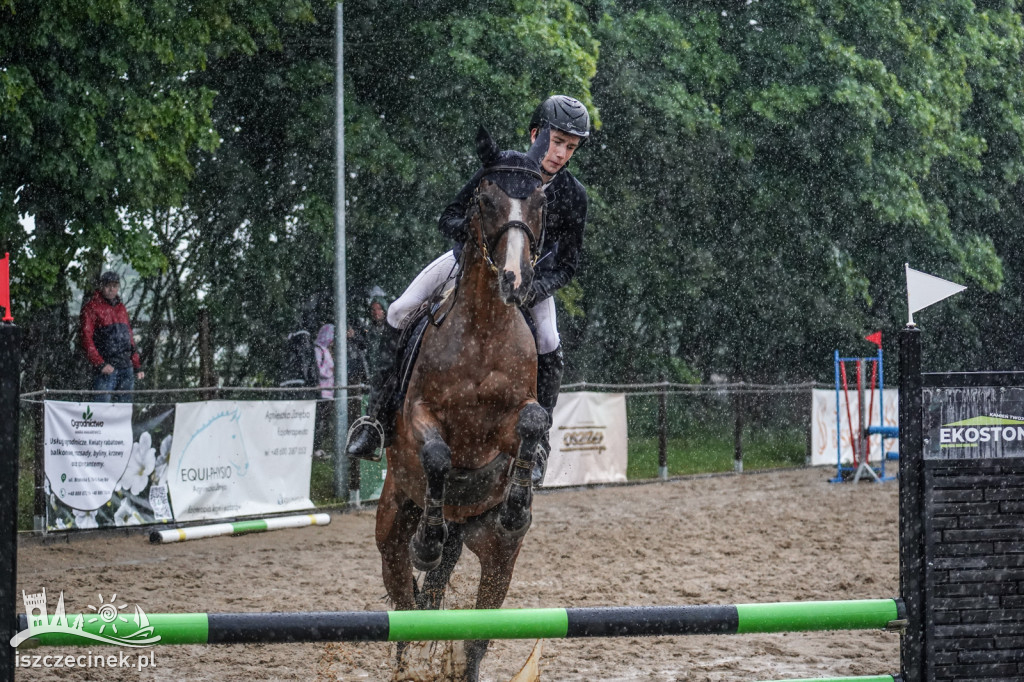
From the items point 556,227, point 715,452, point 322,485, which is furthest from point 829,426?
point 556,227

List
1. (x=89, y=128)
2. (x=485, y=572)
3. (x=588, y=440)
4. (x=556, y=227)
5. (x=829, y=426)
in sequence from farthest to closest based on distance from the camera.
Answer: (x=829, y=426), (x=588, y=440), (x=89, y=128), (x=485, y=572), (x=556, y=227)

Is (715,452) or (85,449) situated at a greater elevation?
(85,449)

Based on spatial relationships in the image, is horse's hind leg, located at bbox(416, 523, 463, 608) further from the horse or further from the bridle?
A: the bridle

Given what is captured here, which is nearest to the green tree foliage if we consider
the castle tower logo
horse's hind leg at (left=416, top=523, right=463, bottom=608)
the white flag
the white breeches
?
the white breeches

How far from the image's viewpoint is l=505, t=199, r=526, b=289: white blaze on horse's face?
451 cm

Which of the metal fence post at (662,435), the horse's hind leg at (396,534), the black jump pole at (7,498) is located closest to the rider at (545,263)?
the horse's hind leg at (396,534)

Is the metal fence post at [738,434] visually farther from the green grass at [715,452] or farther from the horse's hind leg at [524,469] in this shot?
the horse's hind leg at [524,469]

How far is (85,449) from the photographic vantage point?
34.4ft

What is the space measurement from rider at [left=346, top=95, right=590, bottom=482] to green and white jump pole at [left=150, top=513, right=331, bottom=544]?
5560mm

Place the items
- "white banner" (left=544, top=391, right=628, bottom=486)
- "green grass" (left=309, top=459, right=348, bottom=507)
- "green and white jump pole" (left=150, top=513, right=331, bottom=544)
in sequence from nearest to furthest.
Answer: "green and white jump pole" (left=150, top=513, right=331, bottom=544)
"green grass" (left=309, top=459, right=348, bottom=507)
"white banner" (left=544, top=391, right=628, bottom=486)

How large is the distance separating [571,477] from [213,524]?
6.15 metres

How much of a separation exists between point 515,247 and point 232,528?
734cm

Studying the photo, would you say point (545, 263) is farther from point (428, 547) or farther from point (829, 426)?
point (829, 426)

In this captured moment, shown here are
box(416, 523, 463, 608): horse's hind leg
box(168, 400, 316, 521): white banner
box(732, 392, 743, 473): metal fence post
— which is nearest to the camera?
box(416, 523, 463, 608): horse's hind leg
